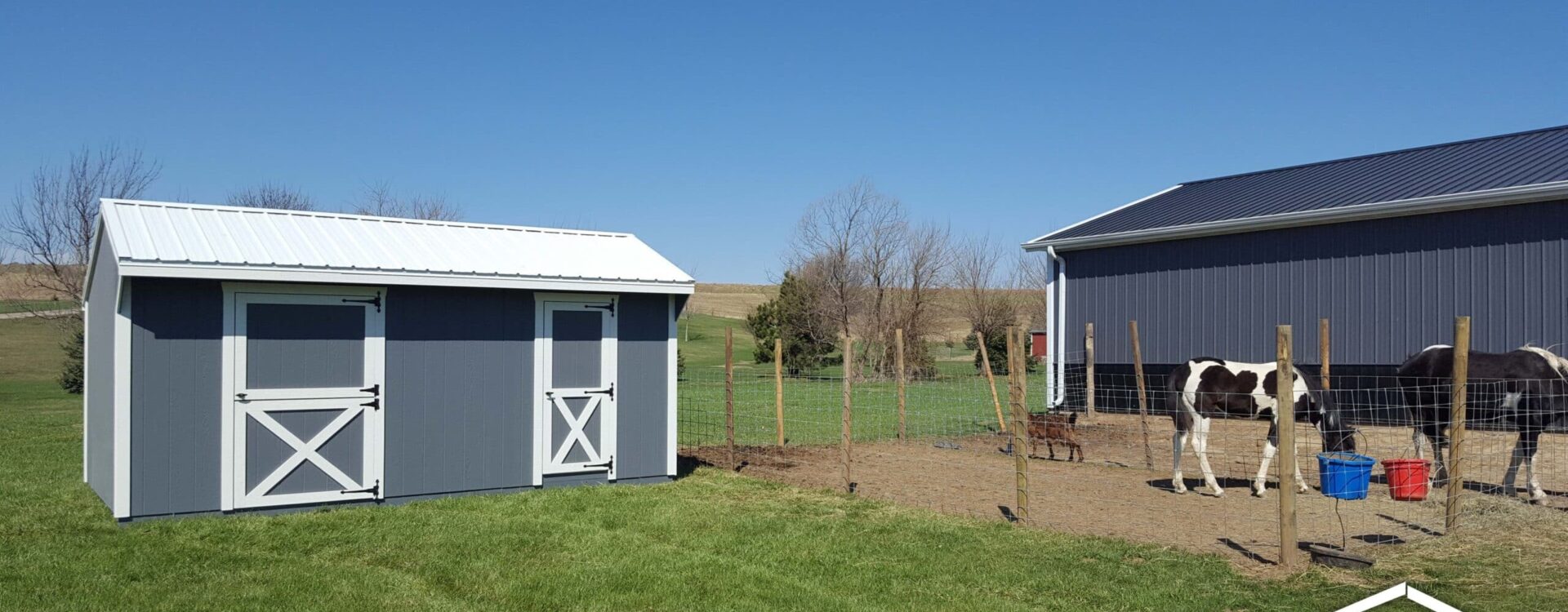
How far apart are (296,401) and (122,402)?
4.47ft

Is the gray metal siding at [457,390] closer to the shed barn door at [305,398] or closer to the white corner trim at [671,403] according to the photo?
the shed barn door at [305,398]

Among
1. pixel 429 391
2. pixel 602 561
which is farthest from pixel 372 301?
pixel 602 561

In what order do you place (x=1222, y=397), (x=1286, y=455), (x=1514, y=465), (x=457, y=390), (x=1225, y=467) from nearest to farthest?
(x=1286, y=455)
(x=1514, y=465)
(x=457, y=390)
(x=1222, y=397)
(x=1225, y=467)

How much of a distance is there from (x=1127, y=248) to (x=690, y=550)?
14665 millimetres

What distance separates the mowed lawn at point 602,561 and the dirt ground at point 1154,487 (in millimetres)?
972

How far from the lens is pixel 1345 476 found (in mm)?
10547

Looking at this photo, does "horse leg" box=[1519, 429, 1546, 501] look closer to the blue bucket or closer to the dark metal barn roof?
the blue bucket

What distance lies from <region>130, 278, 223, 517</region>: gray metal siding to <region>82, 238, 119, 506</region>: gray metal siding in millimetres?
249

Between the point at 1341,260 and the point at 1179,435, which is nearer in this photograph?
the point at 1179,435

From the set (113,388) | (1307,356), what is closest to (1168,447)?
(1307,356)

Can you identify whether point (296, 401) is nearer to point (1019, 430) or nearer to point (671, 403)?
point (671, 403)

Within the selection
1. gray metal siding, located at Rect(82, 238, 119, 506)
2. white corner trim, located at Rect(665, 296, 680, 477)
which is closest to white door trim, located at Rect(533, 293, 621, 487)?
white corner trim, located at Rect(665, 296, 680, 477)

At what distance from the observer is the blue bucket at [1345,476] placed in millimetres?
10531

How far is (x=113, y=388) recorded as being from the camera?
31.4 ft
